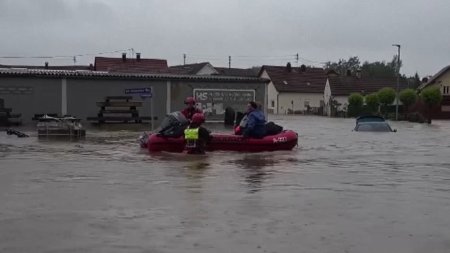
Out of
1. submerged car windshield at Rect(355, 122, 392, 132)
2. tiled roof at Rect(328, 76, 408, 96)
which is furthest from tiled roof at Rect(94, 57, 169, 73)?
submerged car windshield at Rect(355, 122, 392, 132)

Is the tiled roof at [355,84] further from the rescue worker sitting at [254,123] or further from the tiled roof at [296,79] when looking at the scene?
the rescue worker sitting at [254,123]

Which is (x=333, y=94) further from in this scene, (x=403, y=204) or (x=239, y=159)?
(x=403, y=204)

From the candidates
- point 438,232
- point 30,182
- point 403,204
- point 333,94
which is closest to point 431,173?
point 403,204

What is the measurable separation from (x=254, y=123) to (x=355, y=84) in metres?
81.1

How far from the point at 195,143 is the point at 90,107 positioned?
23187mm

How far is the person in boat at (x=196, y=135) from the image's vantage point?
18.8 meters

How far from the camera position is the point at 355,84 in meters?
99.0

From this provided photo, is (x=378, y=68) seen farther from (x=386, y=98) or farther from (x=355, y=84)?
(x=386, y=98)

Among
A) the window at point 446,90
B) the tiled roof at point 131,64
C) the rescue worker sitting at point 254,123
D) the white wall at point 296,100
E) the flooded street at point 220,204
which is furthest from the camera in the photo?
the white wall at point 296,100

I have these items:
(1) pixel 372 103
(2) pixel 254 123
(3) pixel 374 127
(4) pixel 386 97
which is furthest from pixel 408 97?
(2) pixel 254 123

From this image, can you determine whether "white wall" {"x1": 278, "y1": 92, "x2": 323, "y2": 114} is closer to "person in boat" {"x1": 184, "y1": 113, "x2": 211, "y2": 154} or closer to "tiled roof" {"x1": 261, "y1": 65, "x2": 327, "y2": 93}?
"tiled roof" {"x1": 261, "y1": 65, "x2": 327, "y2": 93}

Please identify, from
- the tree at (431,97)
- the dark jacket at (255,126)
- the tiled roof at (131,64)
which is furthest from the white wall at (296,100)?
the dark jacket at (255,126)

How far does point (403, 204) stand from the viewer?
33.9ft

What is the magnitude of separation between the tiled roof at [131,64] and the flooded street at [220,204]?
57.6 m
